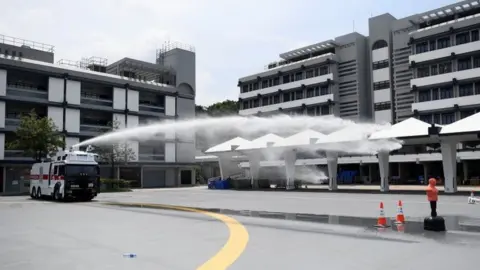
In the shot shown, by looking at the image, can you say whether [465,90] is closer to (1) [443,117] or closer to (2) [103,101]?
(1) [443,117]

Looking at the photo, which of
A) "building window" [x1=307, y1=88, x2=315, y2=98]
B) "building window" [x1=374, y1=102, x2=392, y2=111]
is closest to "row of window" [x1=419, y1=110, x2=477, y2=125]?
"building window" [x1=374, y1=102, x2=392, y2=111]

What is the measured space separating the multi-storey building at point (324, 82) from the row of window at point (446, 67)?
1177cm

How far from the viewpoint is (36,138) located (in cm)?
4431

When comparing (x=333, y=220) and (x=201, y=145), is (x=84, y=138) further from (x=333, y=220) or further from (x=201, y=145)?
(x=333, y=220)

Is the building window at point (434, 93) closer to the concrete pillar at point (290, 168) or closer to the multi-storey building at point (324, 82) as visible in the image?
the multi-storey building at point (324, 82)

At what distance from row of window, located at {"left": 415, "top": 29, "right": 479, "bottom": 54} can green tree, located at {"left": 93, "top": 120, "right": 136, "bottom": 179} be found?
45350mm

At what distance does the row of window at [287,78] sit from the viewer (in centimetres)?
7494

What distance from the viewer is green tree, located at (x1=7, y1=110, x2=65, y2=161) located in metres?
44.3

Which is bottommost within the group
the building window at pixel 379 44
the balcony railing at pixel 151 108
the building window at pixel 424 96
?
the balcony railing at pixel 151 108

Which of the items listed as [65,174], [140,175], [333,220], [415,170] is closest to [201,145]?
[140,175]

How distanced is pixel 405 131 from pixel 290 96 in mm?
45654

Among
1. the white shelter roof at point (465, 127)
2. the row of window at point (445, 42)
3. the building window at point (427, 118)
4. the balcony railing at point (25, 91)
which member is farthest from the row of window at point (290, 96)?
the balcony railing at point (25, 91)

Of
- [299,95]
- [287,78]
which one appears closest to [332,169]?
[299,95]

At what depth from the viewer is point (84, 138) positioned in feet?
190
